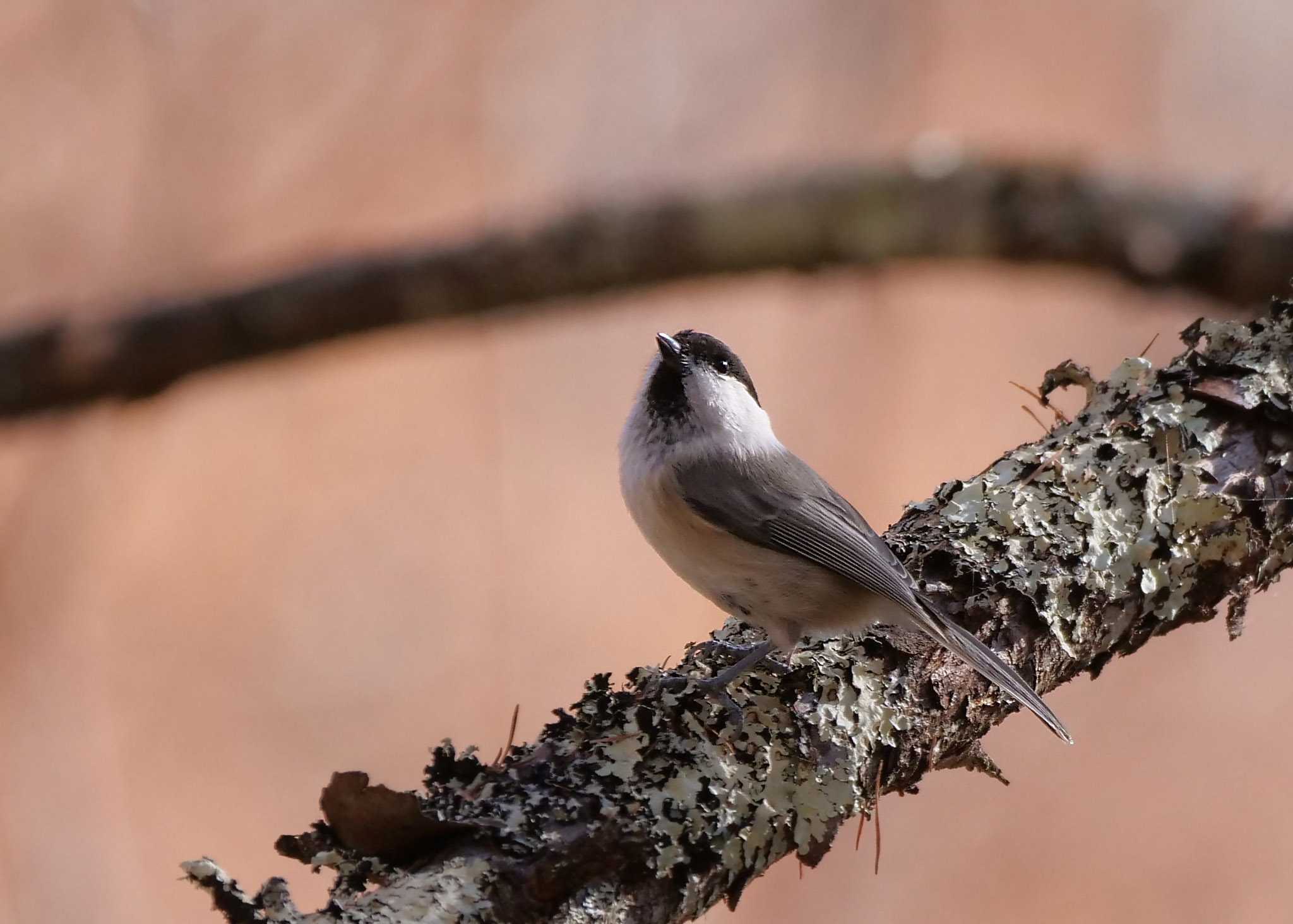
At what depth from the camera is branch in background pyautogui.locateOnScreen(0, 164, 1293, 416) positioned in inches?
128

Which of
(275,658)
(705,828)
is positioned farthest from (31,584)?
(705,828)

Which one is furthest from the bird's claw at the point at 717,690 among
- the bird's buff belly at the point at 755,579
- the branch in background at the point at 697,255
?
the branch in background at the point at 697,255

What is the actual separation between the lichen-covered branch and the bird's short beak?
676 millimetres

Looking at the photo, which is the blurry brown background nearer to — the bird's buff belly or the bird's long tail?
the bird's buff belly

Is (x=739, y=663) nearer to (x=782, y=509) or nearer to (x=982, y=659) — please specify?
(x=982, y=659)

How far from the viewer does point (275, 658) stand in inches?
169

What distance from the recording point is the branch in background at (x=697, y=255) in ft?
10.7

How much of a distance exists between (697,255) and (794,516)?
1380 millimetres

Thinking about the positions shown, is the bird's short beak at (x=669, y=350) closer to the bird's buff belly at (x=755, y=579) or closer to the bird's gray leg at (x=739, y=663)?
the bird's buff belly at (x=755, y=579)

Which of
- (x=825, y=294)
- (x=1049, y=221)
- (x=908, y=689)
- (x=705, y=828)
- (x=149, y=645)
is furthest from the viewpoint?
(x=825, y=294)

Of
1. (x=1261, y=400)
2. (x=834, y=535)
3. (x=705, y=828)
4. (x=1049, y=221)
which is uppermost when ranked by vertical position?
(x=1049, y=221)

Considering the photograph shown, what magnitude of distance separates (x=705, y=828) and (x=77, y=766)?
3107 millimetres

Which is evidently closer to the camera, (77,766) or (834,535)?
(834,535)

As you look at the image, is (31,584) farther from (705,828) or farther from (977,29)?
(977,29)
